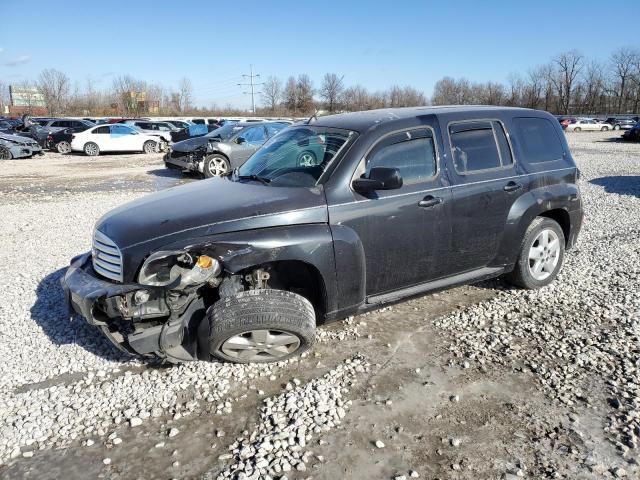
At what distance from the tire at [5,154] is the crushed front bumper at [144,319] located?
70.4ft

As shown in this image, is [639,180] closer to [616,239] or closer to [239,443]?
[616,239]

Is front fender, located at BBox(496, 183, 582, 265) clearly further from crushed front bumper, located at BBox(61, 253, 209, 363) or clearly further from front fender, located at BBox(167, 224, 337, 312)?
Answer: crushed front bumper, located at BBox(61, 253, 209, 363)

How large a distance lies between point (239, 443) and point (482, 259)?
112 inches

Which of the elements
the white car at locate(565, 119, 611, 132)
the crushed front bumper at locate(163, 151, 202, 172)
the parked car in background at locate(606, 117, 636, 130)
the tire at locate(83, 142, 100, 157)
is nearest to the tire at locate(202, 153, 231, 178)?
the crushed front bumper at locate(163, 151, 202, 172)

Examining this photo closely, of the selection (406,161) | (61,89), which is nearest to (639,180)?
(406,161)

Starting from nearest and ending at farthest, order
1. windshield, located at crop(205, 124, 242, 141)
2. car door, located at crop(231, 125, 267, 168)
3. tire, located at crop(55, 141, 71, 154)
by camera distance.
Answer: car door, located at crop(231, 125, 267, 168) → windshield, located at crop(205, 124, 242, 141) → tire, located at crop(55, 141, 71, 154)

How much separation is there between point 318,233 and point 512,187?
2.15 meters

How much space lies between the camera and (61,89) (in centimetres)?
7488

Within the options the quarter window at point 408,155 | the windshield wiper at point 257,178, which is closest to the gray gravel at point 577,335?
the quarter window at point 408,155

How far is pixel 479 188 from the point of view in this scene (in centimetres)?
427

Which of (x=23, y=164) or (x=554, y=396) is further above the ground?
(x=23, y=164)

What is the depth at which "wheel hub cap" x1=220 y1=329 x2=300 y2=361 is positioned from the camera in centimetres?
348

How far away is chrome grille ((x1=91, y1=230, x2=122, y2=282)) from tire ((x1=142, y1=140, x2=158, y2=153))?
21637 millimetres

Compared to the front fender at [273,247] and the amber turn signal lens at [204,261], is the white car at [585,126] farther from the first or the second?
the amber turn signal lens at [204,261]
